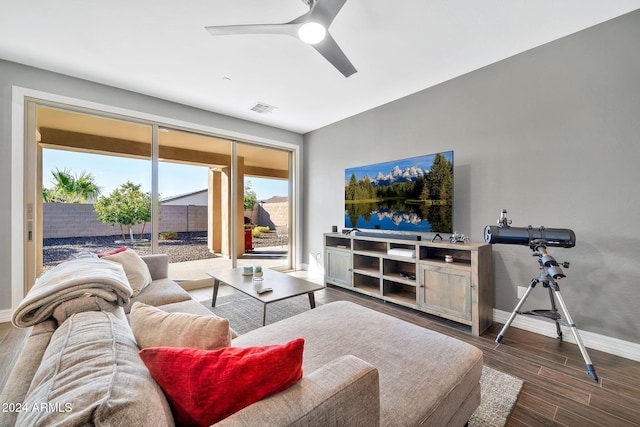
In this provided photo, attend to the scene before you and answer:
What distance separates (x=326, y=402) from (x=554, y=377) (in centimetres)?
206

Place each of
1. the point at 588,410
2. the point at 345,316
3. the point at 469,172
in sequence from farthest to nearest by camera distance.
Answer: the point at 469,172
the point at 345,316
the point at 588,410

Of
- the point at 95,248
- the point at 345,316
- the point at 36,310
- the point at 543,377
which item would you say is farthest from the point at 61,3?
the point at 543,377

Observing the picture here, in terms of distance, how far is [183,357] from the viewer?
0.76 m

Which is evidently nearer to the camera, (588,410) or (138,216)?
(588,410)

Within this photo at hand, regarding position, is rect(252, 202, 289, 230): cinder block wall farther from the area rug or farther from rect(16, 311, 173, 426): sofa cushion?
rect(16, 311, 173, 426): sofa cushion

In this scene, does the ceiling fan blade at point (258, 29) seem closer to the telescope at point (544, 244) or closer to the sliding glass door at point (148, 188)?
the telescope at point (544, 244)

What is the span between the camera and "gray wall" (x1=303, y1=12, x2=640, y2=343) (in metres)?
2.12

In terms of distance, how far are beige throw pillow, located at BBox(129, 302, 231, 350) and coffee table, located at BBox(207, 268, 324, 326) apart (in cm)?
127

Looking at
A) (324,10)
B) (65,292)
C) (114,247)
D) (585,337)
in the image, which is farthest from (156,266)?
(585,337)

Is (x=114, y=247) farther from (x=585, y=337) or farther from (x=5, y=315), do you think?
(x=585, y=337)

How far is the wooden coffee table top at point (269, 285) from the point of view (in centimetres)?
238

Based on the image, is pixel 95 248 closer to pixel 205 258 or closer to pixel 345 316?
pixel 205 258

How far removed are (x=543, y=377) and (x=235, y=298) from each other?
3.09m

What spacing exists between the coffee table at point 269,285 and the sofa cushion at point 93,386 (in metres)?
1.45
